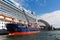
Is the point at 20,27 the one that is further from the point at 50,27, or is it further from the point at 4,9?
the point at 50,27

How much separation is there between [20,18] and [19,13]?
2.60 m

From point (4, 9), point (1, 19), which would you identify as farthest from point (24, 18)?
point (1, 19)

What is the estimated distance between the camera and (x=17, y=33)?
5909cm

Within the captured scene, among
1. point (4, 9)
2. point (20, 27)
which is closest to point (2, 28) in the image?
point (20, 27)

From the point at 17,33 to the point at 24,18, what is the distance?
33126 mm

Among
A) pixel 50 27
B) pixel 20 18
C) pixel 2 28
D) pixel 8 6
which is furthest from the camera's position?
pixel 50 27

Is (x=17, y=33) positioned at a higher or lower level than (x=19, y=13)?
lower

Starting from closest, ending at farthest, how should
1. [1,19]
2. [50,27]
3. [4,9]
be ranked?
[1,19] → [4,9] → [50,27]

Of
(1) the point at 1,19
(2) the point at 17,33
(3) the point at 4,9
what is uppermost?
(3) the point at 4,9

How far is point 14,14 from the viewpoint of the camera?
7931cm

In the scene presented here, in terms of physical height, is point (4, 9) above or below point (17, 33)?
above

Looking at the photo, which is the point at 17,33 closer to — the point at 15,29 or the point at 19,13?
the point at 15,29

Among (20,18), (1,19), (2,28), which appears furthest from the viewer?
(20,18)

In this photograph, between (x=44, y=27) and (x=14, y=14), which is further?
(x=44, y=27)
